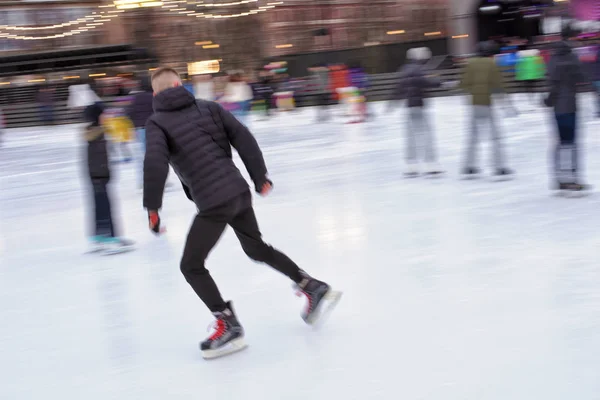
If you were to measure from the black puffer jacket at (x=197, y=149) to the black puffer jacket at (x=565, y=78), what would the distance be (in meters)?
3.85

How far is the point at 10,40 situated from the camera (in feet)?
133

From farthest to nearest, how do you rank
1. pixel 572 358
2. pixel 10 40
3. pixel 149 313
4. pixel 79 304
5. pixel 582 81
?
pixel 10 40 < pixel 582 81 < pixel 79 304 < pixel 149 313 < pixel 572 358

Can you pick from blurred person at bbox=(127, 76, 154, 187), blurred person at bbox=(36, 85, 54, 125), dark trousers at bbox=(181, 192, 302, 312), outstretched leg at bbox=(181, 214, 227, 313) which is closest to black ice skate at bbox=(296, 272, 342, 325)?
dark trousers at bbox=(181, 192, 302, 312)

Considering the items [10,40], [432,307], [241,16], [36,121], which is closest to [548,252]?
[432,307]

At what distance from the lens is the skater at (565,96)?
6383 millimetres

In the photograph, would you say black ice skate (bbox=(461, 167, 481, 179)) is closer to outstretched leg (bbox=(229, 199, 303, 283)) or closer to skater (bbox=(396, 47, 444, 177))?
skater (bbox=(396, 47, 444, 177))

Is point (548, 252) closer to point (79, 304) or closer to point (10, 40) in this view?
point (79, 304)

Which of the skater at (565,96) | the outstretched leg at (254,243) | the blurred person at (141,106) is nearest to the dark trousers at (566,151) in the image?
the skater at (565,96)

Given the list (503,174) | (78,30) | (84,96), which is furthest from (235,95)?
(78,30)

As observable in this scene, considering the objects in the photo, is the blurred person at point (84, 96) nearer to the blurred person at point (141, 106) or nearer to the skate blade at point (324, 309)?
the blurred person at point (141, 106)

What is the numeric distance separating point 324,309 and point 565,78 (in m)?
3.68

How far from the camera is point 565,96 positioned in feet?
20.9

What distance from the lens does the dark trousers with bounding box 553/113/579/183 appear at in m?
6.51

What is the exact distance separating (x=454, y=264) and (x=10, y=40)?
132 ft
